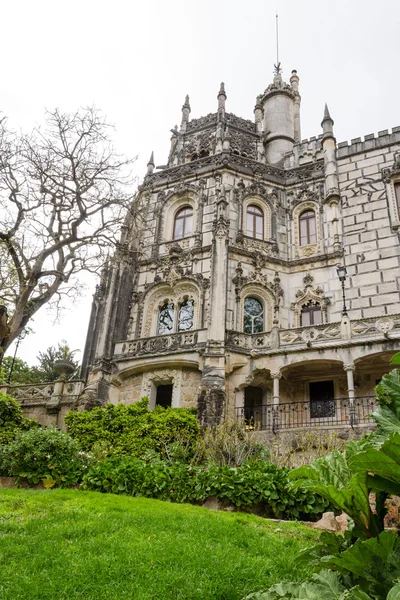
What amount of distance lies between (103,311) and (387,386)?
19.7 metres

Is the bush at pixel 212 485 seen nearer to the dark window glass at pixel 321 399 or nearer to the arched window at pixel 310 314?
the dark window glass at pixel 321 399

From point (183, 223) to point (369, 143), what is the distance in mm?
10533

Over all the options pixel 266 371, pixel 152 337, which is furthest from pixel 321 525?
pixel 152 337

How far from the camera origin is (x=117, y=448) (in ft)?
52.6

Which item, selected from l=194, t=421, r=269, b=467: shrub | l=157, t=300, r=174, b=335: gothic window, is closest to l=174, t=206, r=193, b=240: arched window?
l=157, t=300, r=174, b=335: gothic window

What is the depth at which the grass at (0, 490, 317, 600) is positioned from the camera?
4.75 meters

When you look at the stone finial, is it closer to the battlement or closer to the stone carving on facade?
the battlement

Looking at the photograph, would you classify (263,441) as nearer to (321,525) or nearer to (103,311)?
(321,525)

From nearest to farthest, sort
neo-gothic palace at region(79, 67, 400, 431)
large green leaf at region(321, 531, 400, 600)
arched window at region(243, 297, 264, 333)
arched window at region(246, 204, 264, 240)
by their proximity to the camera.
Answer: large green leaf at region(321, 531, 400, 600), neo-gothic palace at region(79, 67, 400, 431), arched window at region(243, 297, 264, 333), arched window at region(246, 204, 264, 240)

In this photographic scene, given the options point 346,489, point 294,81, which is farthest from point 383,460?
point 294,81

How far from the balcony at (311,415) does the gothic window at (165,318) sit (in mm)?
5336

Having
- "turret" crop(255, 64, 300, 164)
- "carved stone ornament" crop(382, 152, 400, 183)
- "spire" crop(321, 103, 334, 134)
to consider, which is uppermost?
"turret" crop(255, 64, 300, 164)

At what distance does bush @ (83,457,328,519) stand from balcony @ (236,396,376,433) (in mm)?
5161

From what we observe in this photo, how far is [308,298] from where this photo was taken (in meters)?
21.5
